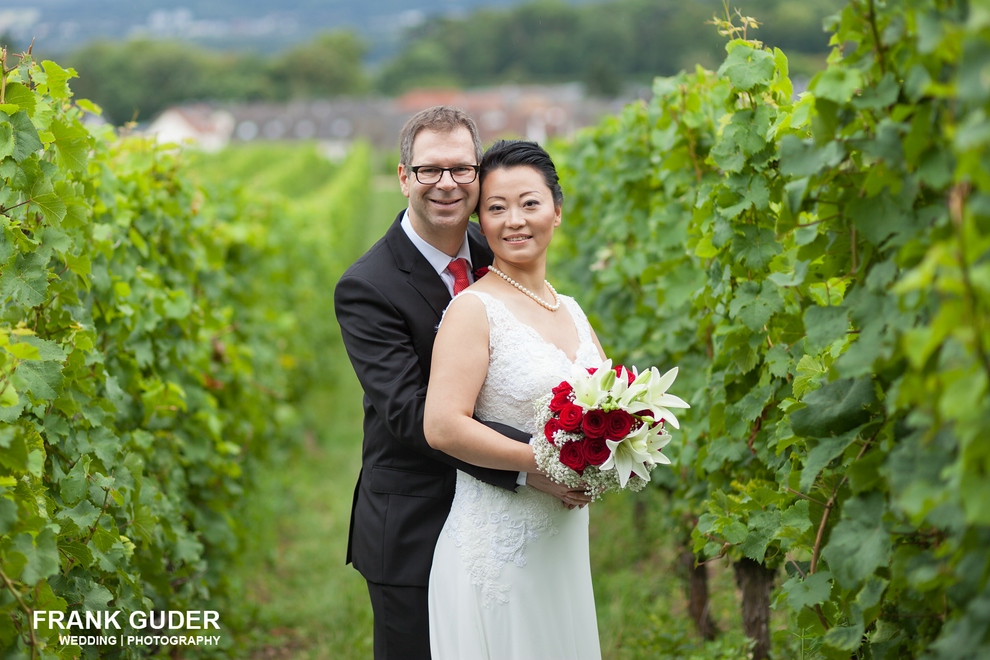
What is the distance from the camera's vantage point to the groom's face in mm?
3100

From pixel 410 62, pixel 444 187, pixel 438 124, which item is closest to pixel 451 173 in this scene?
pixel 444 187

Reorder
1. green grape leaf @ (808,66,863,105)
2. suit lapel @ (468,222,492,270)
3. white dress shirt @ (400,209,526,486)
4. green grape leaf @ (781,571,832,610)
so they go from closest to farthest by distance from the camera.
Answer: green grape leaf @ (808,66,863,105)
green grape leaf @ (781,571,832,610)
white dress shirt @ (400,209,526,486)
suit lapel @ (468,222,492,270)

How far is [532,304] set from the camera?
3.03 metres

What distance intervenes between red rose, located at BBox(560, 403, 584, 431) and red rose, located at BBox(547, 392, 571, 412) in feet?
0.13

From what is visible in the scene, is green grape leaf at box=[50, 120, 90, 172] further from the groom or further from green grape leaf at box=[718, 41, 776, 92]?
green grape leaf at box=[718, 41, 776, 92]

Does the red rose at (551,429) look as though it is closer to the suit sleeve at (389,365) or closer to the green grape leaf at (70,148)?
the suit sleeve at (389,365)

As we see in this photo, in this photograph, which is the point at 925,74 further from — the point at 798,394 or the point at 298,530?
the point at 298,530

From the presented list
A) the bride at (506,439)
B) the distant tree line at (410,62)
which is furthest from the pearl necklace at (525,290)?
the distant tree line at (410,62)

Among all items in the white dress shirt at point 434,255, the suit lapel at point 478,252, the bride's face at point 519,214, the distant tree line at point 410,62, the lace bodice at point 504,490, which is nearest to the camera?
the lace bodice at point 504,490

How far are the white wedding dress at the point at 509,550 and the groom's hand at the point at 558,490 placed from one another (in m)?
0.13

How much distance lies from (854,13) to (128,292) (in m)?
2.97

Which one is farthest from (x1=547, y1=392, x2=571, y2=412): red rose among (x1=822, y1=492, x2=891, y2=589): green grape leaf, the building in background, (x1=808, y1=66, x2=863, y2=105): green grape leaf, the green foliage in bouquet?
the building in background

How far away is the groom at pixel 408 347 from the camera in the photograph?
308 cm

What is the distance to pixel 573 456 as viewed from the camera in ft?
8.54
